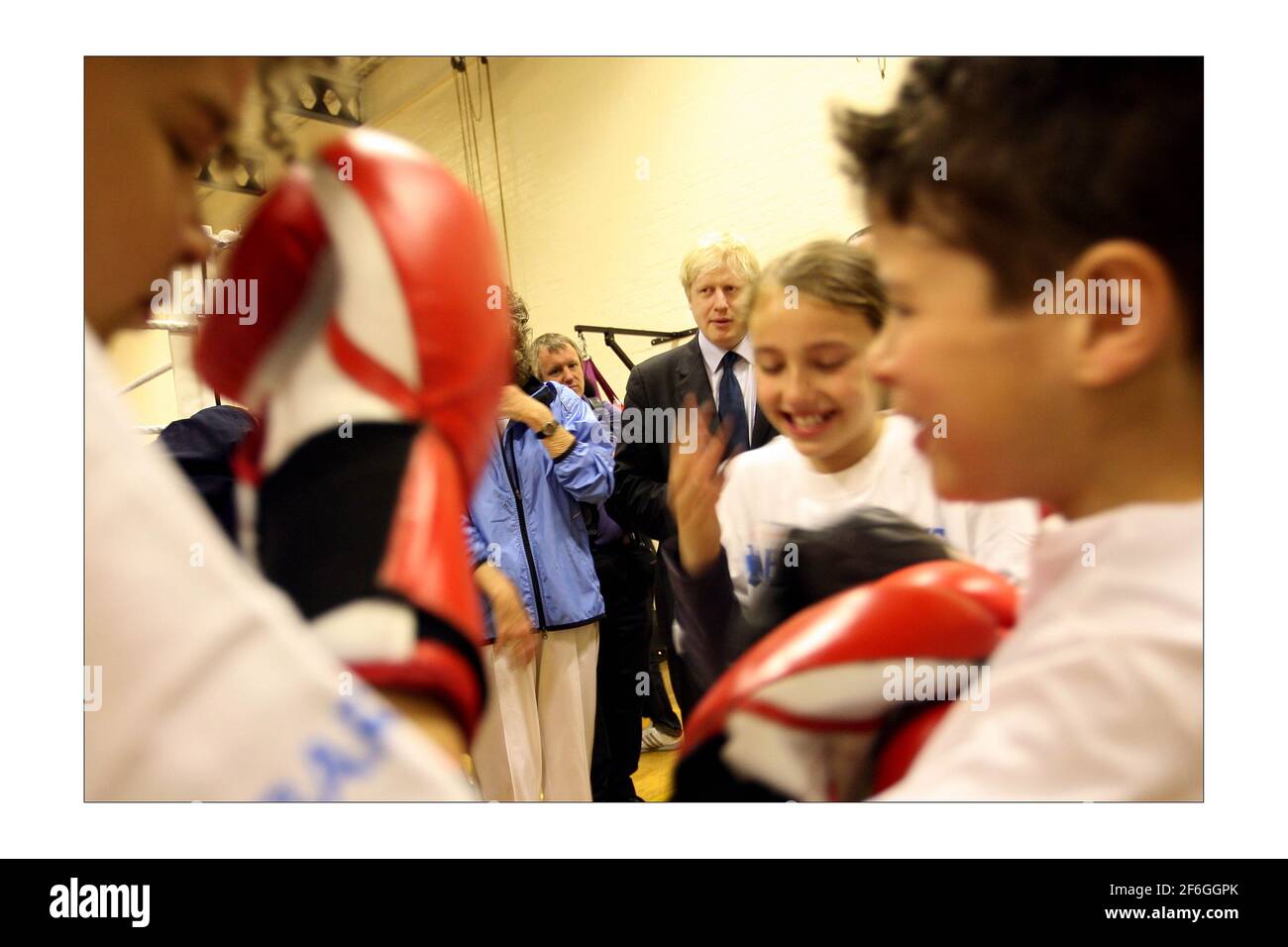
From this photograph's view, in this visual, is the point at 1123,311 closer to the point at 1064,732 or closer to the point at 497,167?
the point at 1064,732

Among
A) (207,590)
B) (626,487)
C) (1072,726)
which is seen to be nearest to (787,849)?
(1072,726)

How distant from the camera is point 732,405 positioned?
2.97 ft

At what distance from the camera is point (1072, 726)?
67 cm

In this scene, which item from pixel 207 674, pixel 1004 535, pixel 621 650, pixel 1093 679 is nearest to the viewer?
pixel 207 674

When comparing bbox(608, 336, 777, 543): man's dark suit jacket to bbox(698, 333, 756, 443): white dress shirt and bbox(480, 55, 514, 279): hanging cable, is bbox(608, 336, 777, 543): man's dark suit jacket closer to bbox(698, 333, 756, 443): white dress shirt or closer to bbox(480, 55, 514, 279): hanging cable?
bbox(698, 333, 756, 443): white dress shirt

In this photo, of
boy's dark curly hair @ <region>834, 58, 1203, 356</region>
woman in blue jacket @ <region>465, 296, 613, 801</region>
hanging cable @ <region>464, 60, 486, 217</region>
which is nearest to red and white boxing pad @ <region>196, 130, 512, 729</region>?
hanging cable @ <region>464, 60, 486, 217</region>

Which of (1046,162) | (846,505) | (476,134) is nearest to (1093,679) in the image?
(846,505)

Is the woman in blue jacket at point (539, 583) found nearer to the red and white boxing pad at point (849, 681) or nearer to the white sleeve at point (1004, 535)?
the red and white boxing pad at point (849, 681)

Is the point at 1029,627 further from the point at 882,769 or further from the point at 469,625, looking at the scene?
the point at 469,625

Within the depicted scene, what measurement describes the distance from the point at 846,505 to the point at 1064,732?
282 millimetres

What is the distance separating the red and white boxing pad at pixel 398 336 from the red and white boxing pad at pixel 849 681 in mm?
240

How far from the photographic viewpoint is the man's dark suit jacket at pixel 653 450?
92 cm

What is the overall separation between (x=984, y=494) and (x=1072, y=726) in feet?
0.67

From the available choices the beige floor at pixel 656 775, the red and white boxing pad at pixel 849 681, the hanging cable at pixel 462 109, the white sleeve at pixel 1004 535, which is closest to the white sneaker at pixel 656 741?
the beige floor at pixel 656 775
